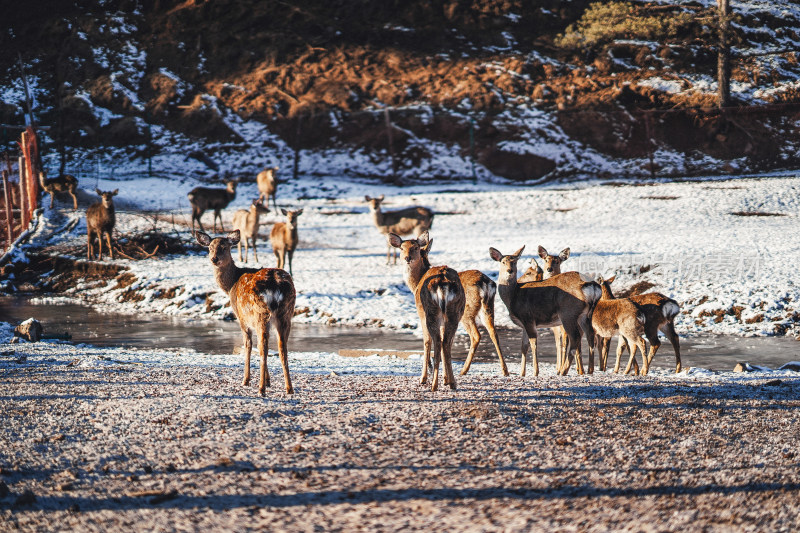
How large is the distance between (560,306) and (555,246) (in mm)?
9264

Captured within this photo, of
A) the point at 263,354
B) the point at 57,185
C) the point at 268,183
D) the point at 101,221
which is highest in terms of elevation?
the point at 57,185

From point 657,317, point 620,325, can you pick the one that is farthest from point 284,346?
point 657,317

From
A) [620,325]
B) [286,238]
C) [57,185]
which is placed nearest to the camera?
[620,325]

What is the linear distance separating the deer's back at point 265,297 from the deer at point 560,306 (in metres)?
3.63

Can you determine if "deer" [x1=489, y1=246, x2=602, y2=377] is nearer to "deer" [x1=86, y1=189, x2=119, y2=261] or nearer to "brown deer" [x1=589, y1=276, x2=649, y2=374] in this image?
"brown deer" [x1=589, y1=276, x2=649, y2=374]

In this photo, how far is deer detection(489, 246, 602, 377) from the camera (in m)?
10.4

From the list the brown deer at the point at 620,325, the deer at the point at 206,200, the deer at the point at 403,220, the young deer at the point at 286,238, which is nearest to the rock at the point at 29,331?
the young deer at the point at 286,238

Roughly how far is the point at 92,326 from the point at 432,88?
30781mm

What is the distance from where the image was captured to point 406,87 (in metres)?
43.3

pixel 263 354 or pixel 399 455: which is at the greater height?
pixel 263 354

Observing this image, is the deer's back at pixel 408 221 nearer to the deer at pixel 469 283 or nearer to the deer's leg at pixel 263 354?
the deer at pixel 469 283

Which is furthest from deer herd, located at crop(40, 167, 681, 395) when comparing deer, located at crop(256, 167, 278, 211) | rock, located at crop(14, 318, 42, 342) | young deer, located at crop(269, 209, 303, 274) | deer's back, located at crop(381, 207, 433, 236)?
deer, located at crop(256, 167, 278, 211)

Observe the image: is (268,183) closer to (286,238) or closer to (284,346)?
(286,238)

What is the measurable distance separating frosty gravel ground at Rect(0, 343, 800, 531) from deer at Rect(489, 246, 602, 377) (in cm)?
195
